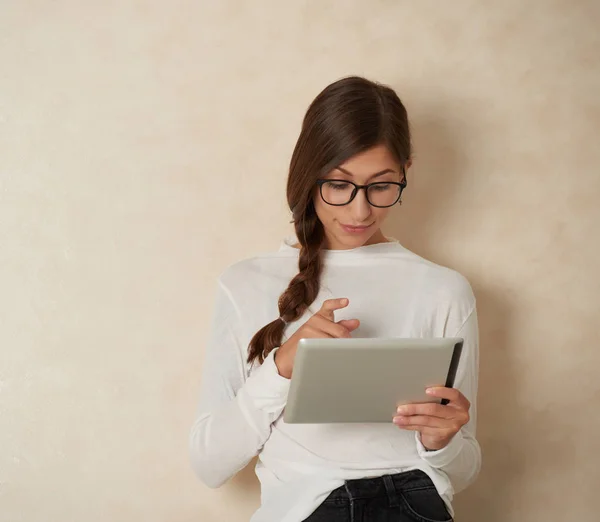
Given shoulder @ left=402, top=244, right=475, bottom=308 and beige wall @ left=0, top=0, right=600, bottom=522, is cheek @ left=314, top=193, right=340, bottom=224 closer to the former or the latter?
shoulder @ left=402, top=244, right=475, bottom=308

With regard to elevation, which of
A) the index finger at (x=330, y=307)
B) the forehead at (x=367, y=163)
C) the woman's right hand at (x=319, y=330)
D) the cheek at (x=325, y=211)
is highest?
the forehead at (x=367, y=163)

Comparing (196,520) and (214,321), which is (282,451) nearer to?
(214,321)

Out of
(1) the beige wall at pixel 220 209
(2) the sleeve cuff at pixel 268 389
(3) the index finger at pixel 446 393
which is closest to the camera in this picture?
(3) the index finger at pixel 446 393

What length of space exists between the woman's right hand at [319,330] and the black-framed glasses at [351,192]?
1.00 feet

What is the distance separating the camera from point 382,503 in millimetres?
1757

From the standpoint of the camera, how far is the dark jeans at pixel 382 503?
A: 174 centimetres

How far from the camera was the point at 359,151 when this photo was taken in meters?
1.86

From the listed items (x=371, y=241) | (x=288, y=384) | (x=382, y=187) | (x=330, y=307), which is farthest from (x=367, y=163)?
(x=288, y=384)

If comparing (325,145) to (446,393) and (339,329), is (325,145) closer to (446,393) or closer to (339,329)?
(339,329)

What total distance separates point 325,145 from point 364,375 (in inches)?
23.4

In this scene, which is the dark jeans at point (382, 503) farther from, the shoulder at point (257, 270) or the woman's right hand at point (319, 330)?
the shoulder at point (257, 270)

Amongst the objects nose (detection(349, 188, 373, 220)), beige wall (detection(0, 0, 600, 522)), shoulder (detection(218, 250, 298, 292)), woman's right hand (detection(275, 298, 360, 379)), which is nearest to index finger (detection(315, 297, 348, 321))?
woman's right hand (detection(275, 298, 360, 379))

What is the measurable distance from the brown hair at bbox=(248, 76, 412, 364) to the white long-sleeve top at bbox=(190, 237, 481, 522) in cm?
5

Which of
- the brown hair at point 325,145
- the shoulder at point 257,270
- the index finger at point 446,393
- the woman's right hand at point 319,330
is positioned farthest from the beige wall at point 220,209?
the index finger at point 446,393
